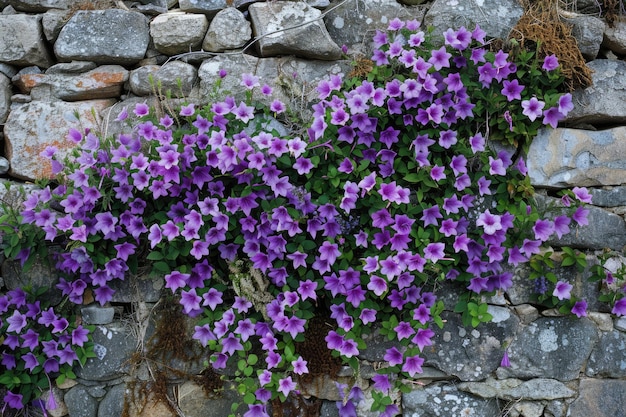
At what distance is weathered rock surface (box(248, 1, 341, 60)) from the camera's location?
9.93 ft

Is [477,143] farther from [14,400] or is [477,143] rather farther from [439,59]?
[14,400]

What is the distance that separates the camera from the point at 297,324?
8.89 feet

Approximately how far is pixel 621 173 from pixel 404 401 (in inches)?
65.3

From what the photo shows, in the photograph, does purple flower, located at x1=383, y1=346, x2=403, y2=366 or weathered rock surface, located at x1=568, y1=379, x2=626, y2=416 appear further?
weathered rock surface, located at x1=568, y1=379, x2=626, y2=416

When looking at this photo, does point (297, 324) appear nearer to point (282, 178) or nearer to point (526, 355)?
point (282, 178)

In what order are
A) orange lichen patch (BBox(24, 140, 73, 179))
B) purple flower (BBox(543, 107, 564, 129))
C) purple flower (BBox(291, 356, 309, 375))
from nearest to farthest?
purple flower (BBox(291, 356, 309, 375)) → purple flower (BBox(543, 107, 564, 129)) → orange lichen patch (BBox(24, 140, 73, 179))

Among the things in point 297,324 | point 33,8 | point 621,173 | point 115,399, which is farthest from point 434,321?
point 33,8

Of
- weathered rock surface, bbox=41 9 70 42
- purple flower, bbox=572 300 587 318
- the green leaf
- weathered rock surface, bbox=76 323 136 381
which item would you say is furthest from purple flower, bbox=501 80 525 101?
weathered rock surface, bbox=41 9 70 42

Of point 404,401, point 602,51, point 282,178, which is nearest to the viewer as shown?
point 282,178

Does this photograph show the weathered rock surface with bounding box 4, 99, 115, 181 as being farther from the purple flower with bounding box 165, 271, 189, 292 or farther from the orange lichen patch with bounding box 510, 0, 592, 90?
the orange lichen patch with bounding box 510, 0, 592, 90

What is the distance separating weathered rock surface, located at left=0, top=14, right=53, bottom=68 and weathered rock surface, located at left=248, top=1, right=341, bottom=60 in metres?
1.19

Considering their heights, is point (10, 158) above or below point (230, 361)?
above

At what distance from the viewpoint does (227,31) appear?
308 cm

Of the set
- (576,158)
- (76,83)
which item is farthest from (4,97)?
(576,158)
